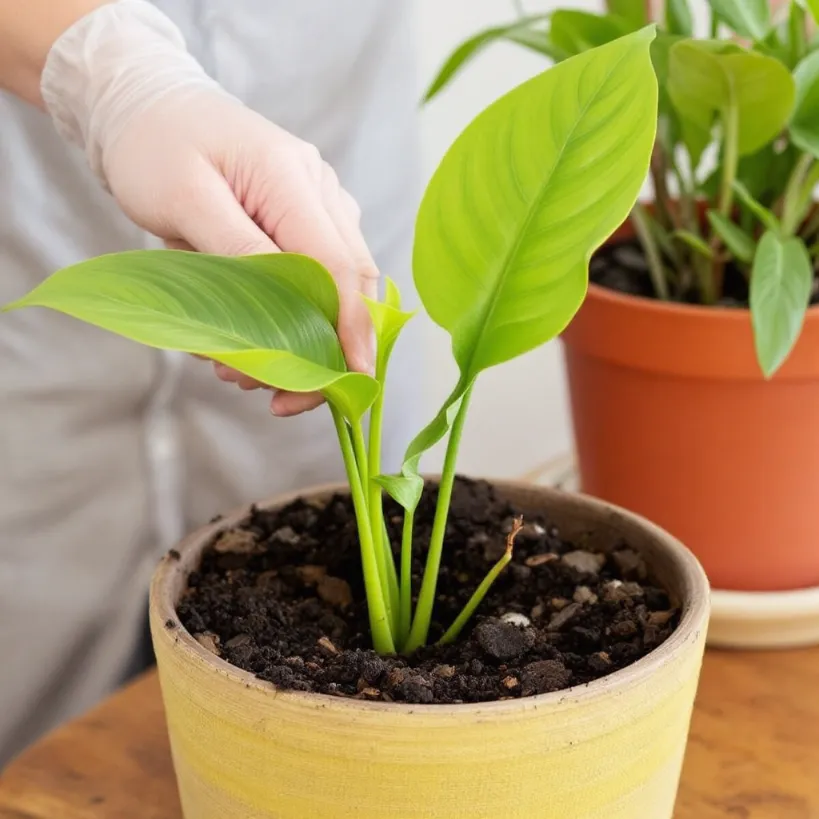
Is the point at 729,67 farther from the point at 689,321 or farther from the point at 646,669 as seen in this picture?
the point at 646,669

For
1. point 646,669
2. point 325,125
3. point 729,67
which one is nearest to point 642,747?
point 646,669

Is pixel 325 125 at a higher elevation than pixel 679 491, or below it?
higher

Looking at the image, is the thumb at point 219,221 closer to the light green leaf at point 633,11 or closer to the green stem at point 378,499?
the green stem at point 378,499

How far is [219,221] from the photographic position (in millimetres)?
484

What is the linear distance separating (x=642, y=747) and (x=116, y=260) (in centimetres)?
26

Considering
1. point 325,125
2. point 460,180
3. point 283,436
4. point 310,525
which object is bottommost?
point 283,436

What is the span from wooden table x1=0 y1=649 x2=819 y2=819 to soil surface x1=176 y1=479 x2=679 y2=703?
15 cm

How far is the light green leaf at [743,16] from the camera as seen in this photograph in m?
0.63

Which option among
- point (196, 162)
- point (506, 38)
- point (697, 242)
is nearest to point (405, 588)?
point (196, 162)

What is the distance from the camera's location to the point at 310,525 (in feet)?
1.74

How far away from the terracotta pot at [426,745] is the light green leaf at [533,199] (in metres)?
0.13

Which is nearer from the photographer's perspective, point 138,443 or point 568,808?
point 568,808

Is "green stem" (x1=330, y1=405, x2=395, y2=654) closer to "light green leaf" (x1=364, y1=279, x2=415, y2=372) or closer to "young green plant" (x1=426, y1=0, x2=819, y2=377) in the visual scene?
"light green leaf" (x1=364, y1=279, x2=415, y2=372)

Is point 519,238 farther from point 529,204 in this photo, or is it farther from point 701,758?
point 701,758
